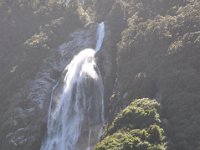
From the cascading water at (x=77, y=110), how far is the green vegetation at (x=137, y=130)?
16.2 ft

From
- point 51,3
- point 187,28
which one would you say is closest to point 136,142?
point 187,28

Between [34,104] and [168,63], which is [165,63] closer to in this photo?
[168,63]

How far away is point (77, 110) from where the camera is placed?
46312 millimetres

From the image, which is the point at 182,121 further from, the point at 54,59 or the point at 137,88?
the point at 54,59

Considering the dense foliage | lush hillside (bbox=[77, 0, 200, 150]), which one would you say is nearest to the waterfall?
lush hillside (bbox=[77, 0, 200, 150])

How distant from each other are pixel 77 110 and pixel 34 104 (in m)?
6.20

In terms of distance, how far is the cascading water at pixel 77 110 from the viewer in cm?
4378

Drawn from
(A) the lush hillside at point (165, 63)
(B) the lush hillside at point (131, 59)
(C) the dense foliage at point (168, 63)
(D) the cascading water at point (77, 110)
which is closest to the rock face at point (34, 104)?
(B) the lush hillside at point (131, 59)

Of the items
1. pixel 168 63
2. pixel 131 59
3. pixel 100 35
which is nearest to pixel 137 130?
pixel 168 63

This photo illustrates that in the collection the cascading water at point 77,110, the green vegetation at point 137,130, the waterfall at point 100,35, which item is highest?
the waterfall at point 100,35

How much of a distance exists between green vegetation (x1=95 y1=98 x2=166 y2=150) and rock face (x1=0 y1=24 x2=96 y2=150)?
34.7 ft

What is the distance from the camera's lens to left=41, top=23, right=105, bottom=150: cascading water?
4378 centimetres

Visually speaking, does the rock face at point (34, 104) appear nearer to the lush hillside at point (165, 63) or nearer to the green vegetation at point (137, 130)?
the lush hillside at point (165, 63)

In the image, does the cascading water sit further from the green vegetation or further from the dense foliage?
the green vegetation
